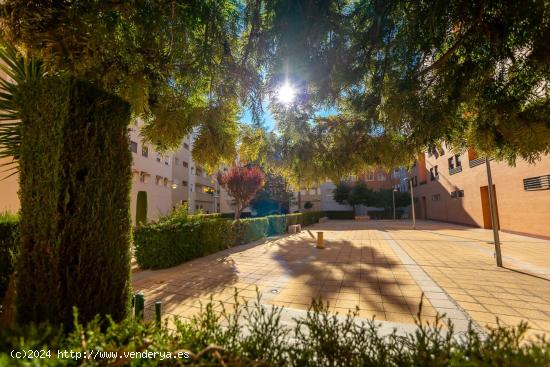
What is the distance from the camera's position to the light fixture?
2756 mm

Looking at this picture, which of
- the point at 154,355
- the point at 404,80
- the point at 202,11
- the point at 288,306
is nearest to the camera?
the point at 154,355

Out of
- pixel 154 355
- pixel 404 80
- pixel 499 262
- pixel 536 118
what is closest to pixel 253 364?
pixel 154 355

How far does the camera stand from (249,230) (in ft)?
40.3

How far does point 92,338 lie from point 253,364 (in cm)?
85

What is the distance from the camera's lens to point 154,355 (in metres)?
1.14

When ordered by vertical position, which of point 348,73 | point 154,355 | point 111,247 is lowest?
point 154,355

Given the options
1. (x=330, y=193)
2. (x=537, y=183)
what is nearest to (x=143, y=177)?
(x=537, y=183)

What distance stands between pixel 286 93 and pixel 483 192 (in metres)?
19.7

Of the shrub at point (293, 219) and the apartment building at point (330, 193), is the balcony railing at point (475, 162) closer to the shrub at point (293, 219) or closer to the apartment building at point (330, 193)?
the shrub at point (293, 219)

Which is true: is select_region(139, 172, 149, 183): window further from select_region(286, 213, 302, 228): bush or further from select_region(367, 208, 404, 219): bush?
select_region(367, 208, 404, 219): bush

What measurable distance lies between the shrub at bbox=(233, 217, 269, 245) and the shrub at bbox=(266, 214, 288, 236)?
1.36 meters

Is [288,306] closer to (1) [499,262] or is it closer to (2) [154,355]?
(2) [154,355]

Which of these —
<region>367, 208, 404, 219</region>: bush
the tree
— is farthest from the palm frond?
<region>367, 208, 404, 219</region>: bush

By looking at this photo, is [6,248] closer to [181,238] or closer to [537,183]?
[181,238]
